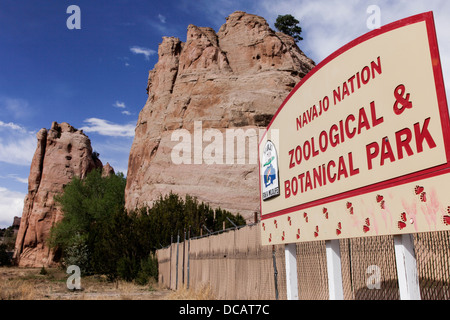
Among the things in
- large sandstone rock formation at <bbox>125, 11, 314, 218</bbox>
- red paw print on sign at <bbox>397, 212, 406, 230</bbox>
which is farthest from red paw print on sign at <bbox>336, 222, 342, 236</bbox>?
large sandstone rock formation at <bbox>125, 11, 314, 218</bbox>

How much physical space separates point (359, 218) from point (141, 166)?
40.8 meters

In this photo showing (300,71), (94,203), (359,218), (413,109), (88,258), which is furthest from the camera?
(94,203)

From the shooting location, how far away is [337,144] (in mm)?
5215

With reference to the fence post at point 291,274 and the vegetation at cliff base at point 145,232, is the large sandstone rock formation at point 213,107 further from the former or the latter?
the fence post at point 291,274

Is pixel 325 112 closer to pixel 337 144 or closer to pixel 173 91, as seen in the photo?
pixel 337 144

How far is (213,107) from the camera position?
129 ft

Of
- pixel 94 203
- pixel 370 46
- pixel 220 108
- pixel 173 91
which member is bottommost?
pixel 370 46

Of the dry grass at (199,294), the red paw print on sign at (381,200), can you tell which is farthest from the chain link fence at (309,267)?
the red paw print on sign at (381,200)

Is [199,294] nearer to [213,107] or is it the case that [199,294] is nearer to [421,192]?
[421,192]

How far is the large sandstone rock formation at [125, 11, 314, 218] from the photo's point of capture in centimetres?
3503

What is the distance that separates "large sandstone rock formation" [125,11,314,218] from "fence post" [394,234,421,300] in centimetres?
2863

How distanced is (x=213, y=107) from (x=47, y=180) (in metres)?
36.9

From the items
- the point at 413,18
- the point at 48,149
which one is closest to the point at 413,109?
the point at 413,18

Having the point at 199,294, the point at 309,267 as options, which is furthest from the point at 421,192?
the point at 199,294
